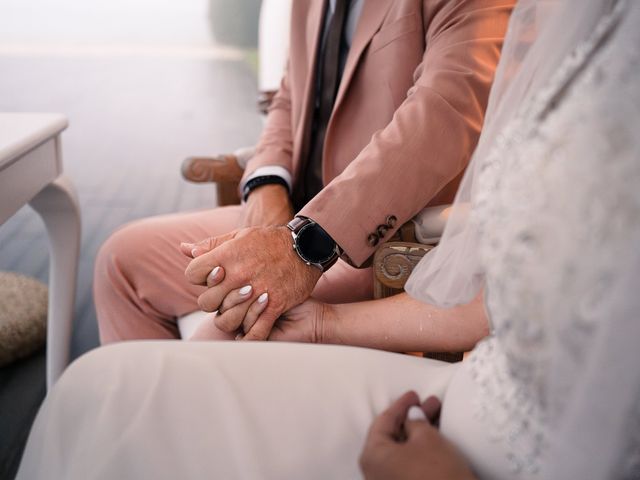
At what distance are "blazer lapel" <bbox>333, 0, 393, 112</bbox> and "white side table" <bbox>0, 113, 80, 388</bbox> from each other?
57 centimetres

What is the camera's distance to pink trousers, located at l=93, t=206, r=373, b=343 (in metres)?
1.20

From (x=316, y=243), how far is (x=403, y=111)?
0.88 feet

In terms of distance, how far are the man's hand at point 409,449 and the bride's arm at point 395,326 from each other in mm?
256

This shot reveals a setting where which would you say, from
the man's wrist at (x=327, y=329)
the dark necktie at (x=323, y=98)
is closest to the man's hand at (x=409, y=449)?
the man's wrist at (x=327, y=329)

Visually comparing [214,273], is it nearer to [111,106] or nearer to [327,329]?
[327,329]

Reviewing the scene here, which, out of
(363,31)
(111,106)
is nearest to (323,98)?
(363,31)

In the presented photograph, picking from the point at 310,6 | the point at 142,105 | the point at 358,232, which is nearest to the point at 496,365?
the point at 358,232

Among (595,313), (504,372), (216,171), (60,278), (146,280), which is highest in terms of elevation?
(595,313)

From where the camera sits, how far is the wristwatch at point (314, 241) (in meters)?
0.97

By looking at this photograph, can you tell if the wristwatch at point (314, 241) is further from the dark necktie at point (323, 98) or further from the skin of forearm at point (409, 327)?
the dark necktie at point (323, 98)

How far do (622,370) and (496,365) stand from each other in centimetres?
14

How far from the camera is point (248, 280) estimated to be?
919 mm

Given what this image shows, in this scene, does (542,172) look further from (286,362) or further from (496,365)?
(286,362)

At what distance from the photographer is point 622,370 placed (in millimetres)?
468
